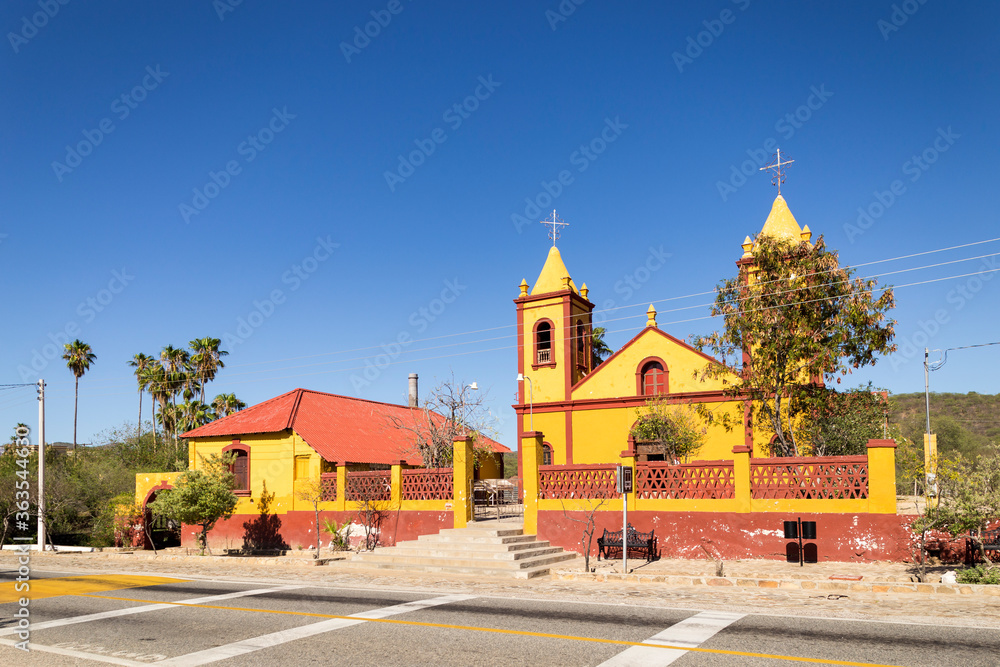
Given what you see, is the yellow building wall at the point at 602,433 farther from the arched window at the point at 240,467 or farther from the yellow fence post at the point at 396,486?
the arched window at the point at 240,467

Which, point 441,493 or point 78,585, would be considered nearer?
point 78,585

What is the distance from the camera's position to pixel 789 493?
58.1 feet

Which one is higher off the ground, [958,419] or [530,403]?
[530,403]

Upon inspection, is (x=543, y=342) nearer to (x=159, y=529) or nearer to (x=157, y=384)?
(x=159, y=529)

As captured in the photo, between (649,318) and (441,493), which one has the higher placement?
(649,318)

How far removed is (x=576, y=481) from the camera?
2073 centimetres

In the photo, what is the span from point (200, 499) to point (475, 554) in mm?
10794

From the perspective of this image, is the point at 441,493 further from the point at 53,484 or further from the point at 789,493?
the point at 53,484

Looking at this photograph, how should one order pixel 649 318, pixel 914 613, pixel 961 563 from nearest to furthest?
pixel 914 613 → pixel 961 563 → pixel 649 318

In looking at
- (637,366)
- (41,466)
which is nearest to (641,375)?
(637,366)

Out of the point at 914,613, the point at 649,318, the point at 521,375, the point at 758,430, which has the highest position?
the point at 649,318

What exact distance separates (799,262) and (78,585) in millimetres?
20712

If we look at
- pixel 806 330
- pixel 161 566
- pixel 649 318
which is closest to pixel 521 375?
pixel 649 318

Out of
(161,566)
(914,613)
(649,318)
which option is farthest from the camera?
(649,318)
